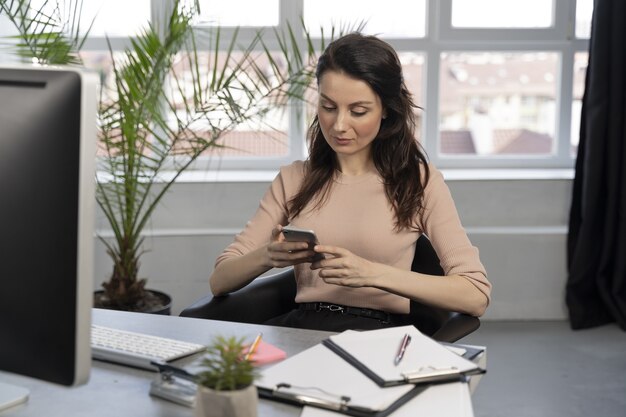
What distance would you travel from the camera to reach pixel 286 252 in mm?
2119

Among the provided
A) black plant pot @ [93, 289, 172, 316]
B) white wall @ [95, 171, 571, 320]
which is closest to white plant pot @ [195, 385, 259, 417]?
black plant pot @ [93, 289, 172, 316]

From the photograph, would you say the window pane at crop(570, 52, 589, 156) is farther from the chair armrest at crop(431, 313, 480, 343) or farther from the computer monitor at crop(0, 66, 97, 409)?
the computer monitor at crop(0, 66, 97, 409)

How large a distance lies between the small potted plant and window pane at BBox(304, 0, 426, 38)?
3.37m

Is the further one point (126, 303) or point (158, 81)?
point (126, 303)

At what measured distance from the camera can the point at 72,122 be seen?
3.78 feet

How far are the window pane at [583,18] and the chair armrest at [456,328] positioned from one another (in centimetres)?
277

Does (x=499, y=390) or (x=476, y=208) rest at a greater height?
(x=476, y=208)

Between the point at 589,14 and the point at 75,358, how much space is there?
388cm

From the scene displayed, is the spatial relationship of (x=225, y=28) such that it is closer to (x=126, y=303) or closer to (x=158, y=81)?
(x=158, y=81)

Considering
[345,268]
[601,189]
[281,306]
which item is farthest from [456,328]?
[601,189]

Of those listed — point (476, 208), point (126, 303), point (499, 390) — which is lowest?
point (499, 390)

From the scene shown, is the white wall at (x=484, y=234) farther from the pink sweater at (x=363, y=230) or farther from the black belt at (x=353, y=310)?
the black belt at (x=353, y=310)

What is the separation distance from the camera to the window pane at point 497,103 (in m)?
4.62

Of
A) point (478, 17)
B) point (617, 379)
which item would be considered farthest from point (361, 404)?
point (478, 17)
